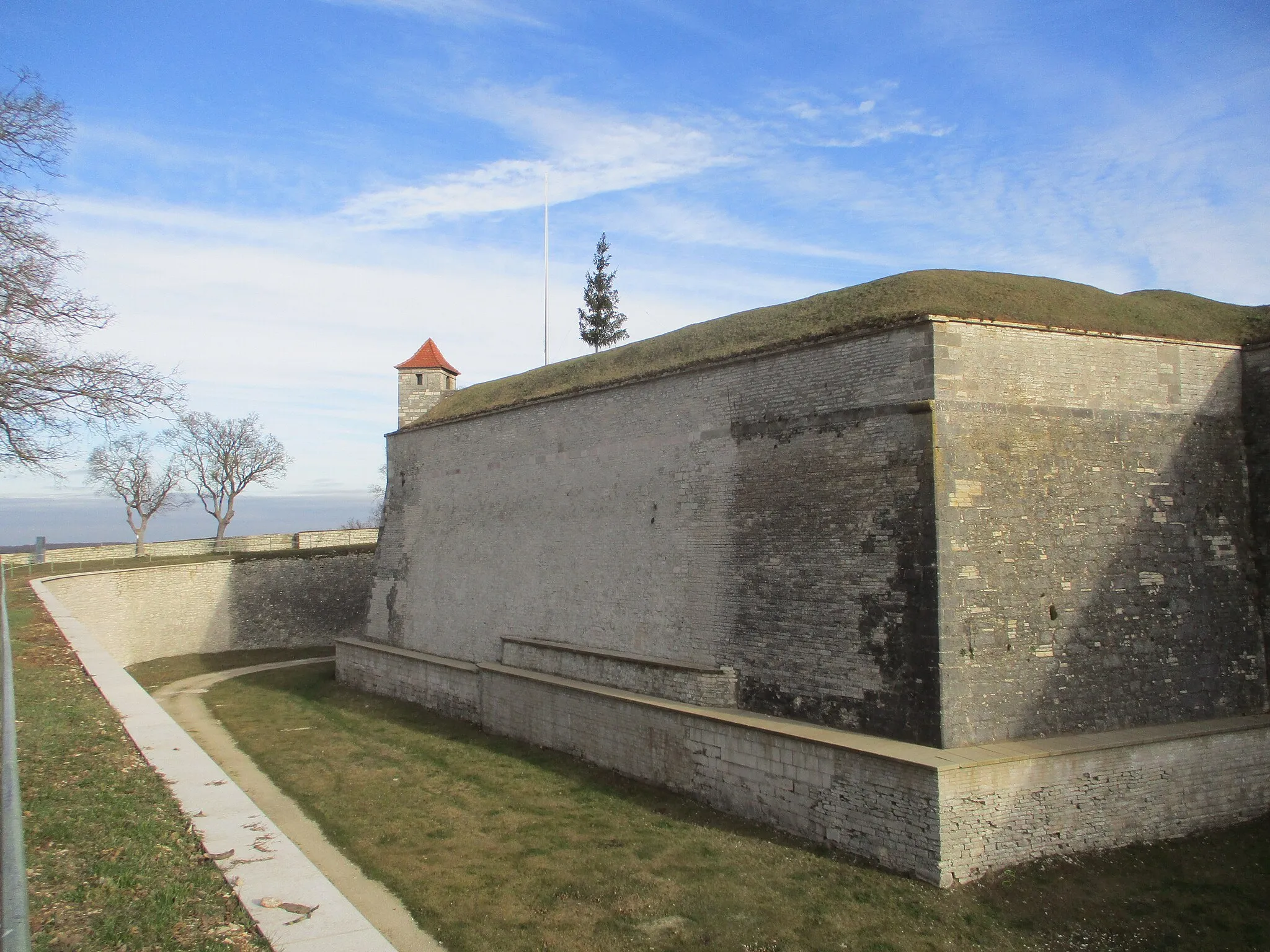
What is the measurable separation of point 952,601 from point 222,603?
81.4ft

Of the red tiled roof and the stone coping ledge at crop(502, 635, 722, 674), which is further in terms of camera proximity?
the red tiled roof

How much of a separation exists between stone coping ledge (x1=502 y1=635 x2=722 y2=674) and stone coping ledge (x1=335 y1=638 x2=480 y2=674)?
1.08 meters

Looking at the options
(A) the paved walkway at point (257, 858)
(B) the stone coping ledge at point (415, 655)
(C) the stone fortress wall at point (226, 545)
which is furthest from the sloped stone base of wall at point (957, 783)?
(C) the stone fortress wall at point (226, 545)

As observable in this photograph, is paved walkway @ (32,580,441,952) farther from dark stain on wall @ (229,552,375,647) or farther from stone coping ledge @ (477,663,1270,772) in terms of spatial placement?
dark stain on wall @ (229,552,375,647)

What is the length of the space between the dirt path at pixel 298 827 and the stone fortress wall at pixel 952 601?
446cm

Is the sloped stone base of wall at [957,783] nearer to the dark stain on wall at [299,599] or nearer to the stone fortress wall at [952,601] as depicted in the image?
the stone fortress wall at [952,601]

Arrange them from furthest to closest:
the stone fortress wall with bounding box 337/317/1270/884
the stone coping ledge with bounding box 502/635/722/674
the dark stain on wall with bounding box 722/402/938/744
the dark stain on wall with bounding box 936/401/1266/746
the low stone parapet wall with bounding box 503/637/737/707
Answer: the stone coping ledge with bounding box 502/635/722/674, the low stone parapet wall with bounding box 503/637/737/707, the dark stain on wall with bounding box 722/402/938/744, the dark stain on wall with bounding box 936/401/1266/746, the stone fortress wall with bounding box 337/317/1270/884

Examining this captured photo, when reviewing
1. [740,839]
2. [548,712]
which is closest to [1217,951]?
[740,839]

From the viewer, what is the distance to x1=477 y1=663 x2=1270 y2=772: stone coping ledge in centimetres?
940

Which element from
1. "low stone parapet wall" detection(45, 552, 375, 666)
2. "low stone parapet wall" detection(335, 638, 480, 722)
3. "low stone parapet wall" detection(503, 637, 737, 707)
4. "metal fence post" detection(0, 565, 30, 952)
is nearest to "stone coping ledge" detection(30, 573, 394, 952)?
"metal fence post" detection(0, 565, 30, 952)

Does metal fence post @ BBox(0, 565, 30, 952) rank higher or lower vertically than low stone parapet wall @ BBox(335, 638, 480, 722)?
higher

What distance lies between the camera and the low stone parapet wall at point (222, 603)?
24.3 m

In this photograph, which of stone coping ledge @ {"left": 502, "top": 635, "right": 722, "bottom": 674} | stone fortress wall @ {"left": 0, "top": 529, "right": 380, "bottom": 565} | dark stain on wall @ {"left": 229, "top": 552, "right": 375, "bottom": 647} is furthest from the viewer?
stone fortress wall @ {"left": 0, "top": 529, "right": 380, "bottom": 565}

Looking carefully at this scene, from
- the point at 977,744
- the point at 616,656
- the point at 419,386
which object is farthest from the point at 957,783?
the point at 419,386
